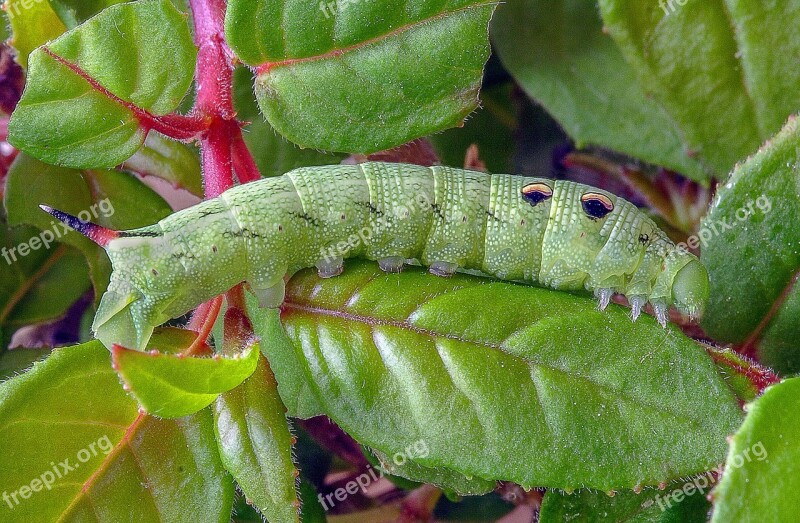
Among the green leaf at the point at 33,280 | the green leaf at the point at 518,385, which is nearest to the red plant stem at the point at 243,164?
the green leaf at the point at 518,385

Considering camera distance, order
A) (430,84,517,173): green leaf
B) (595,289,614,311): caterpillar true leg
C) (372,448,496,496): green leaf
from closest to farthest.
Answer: (372,448,496,496): green leaf < (595,289,614,311): caterpillar true leg < (430,84,517,173): green leaf

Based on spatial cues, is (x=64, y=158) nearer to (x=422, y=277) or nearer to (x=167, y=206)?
(x=167, y=206)

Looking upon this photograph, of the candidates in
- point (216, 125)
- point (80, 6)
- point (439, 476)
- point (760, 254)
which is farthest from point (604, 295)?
point (80, 6)

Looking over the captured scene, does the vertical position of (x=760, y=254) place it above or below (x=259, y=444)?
above

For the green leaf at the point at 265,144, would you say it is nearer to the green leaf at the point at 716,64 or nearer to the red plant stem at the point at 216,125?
the red plant stem at the point at 216,125

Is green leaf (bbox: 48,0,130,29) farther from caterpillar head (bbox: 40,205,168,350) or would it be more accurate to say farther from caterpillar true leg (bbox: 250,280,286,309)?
caterpillar true leg (bbox: 250,280,286,309)

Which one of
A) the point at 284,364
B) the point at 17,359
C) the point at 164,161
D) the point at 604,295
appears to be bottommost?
the point at 17,359

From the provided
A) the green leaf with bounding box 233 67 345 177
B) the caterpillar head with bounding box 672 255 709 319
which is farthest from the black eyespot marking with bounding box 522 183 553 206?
the green leaf with bounding box 233 67 345 177

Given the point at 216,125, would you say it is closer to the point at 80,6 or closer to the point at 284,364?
the point at 284,364

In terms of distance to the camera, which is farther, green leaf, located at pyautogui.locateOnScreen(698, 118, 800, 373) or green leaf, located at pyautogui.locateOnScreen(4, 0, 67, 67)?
green leaf, located at pyautogui.locateOnScreen(4, 0, 67, 67)
